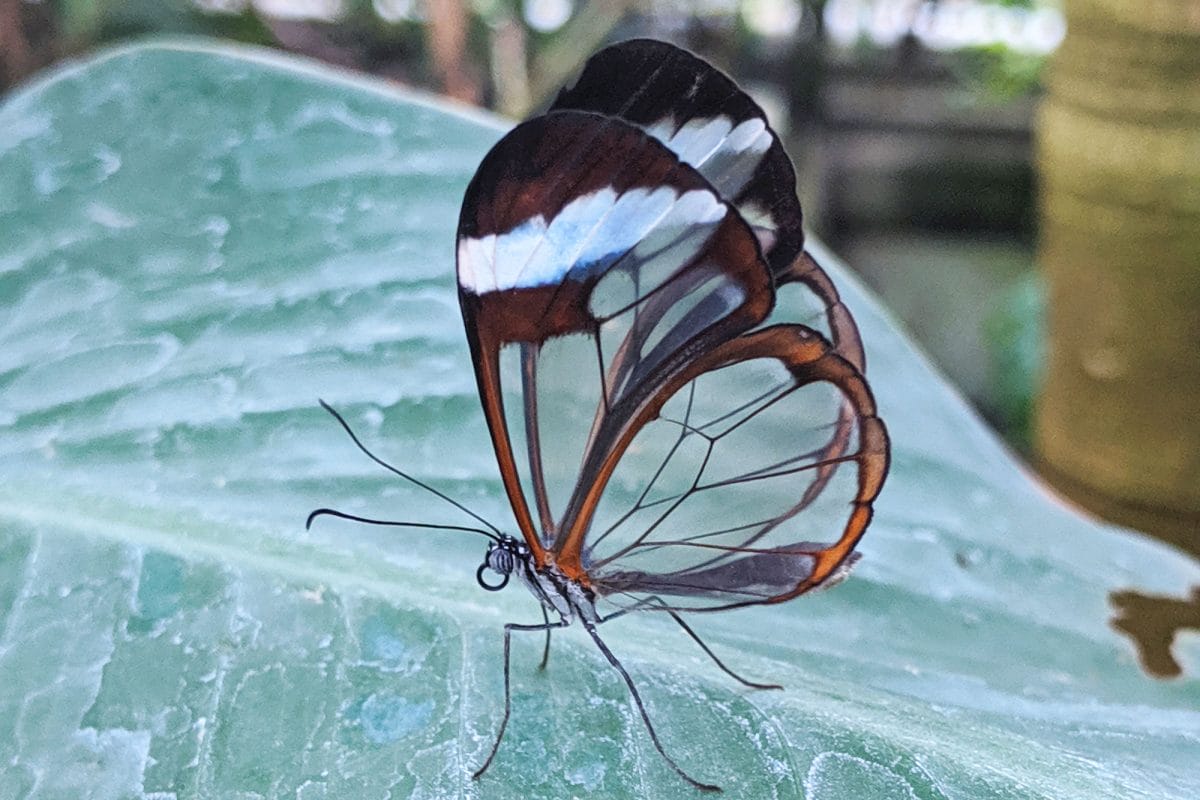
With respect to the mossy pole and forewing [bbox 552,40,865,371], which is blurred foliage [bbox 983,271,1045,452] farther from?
forewing [bbox 552,40,865,371]

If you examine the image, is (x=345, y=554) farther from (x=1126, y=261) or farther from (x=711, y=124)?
(x=1126, y=261)

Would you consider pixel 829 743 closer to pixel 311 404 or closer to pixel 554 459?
pixel 554 459

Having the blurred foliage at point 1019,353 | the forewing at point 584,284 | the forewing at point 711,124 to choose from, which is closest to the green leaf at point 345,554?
the forewing at point 584,284

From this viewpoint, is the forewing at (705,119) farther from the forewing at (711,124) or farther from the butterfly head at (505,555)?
the butterfly head at (505,555)

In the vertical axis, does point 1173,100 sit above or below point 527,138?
below

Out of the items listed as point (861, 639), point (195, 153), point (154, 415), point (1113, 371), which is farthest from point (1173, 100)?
point (154, 415)

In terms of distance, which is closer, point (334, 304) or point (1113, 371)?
point (334, 304)

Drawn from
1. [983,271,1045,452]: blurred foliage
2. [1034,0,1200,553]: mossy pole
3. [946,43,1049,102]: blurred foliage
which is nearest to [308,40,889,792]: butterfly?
[1034,0,1200,553]: mossy pole

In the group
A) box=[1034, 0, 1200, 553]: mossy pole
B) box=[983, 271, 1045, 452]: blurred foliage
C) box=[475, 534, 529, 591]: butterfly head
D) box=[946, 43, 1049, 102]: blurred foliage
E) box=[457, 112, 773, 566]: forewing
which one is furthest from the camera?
box=[946, 43, 1049, 102]: blurred foliage
